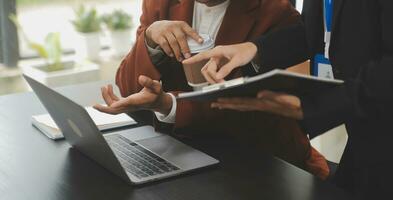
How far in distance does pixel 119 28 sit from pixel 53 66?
55cm

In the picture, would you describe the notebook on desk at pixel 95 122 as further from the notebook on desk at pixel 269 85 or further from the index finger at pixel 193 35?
the notebook on desk at pixel 269 85

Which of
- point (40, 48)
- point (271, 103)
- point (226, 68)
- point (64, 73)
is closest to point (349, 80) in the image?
point (271, 103)

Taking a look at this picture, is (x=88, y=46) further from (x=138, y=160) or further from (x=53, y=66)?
(x=138, y=160)

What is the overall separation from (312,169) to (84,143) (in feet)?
2.07

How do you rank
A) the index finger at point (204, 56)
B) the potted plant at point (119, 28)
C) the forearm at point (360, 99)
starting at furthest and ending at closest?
the potted plant at point (119, 28)
the index finger at point (204, 56)
the forearm at point (360, 99)

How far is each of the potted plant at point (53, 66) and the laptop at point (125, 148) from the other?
205 cm

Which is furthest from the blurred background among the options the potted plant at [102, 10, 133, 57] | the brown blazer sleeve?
the brown blazer sleeve

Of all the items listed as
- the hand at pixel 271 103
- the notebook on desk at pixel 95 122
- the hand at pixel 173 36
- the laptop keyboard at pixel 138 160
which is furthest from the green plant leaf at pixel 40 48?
the hand at pixel 271 103

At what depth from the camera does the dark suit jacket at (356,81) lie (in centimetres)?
104

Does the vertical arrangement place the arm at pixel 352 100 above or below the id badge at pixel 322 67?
above

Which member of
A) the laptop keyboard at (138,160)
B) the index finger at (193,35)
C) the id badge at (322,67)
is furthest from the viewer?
the id badge at (322,67)

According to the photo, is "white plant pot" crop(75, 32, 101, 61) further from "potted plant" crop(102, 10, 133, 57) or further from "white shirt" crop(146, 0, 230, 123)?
"white shirt" crop(146, 0, 230, 123)

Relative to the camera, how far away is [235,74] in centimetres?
154

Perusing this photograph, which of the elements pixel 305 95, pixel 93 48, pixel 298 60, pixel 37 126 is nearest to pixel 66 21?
pixel 93 48
